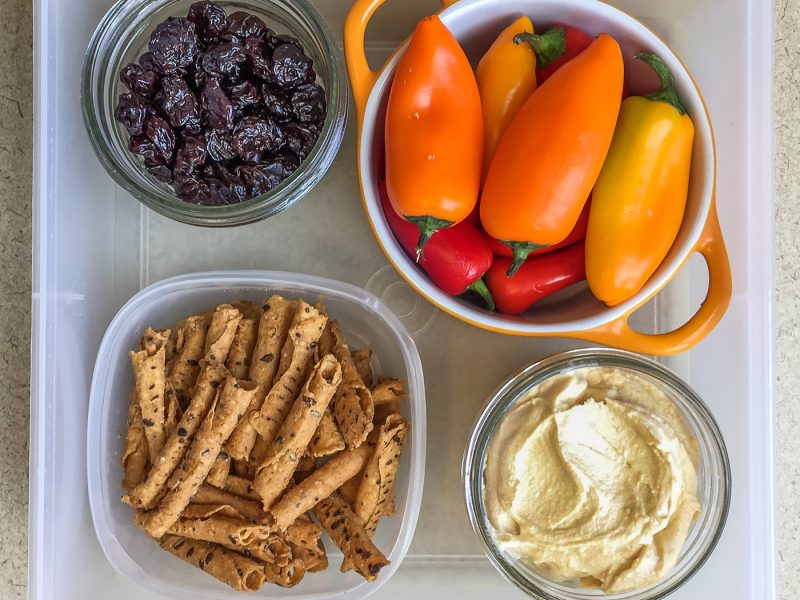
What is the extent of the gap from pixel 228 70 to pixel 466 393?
17.2 inches

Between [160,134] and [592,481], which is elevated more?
[160,134]

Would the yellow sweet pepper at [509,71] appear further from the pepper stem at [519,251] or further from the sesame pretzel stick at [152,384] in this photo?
the sesame pretzel stick at [152,384]

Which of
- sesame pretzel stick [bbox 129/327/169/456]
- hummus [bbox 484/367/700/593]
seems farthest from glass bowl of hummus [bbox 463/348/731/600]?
sesame pretzel stick [bbox 129/327/169/456]

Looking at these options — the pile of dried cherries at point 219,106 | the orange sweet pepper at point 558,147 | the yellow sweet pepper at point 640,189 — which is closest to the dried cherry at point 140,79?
the pile of dried cherries at point 219,106

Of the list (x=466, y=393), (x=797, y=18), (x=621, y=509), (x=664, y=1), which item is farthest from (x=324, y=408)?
(x=797, y=18)

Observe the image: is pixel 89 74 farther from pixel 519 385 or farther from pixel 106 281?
pixel 519 385

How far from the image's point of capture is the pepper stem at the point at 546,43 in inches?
A: 29.5

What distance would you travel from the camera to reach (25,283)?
889 millimetres

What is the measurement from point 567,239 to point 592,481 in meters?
0.25

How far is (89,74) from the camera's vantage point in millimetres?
769

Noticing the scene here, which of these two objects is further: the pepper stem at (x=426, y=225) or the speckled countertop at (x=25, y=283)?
the speckled countertop at (x=25, y=283)

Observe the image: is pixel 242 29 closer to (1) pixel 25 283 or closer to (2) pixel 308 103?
(2) pixel 308 103

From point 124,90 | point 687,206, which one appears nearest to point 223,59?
point 124,90

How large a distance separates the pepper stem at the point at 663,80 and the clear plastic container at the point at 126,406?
36 cm
